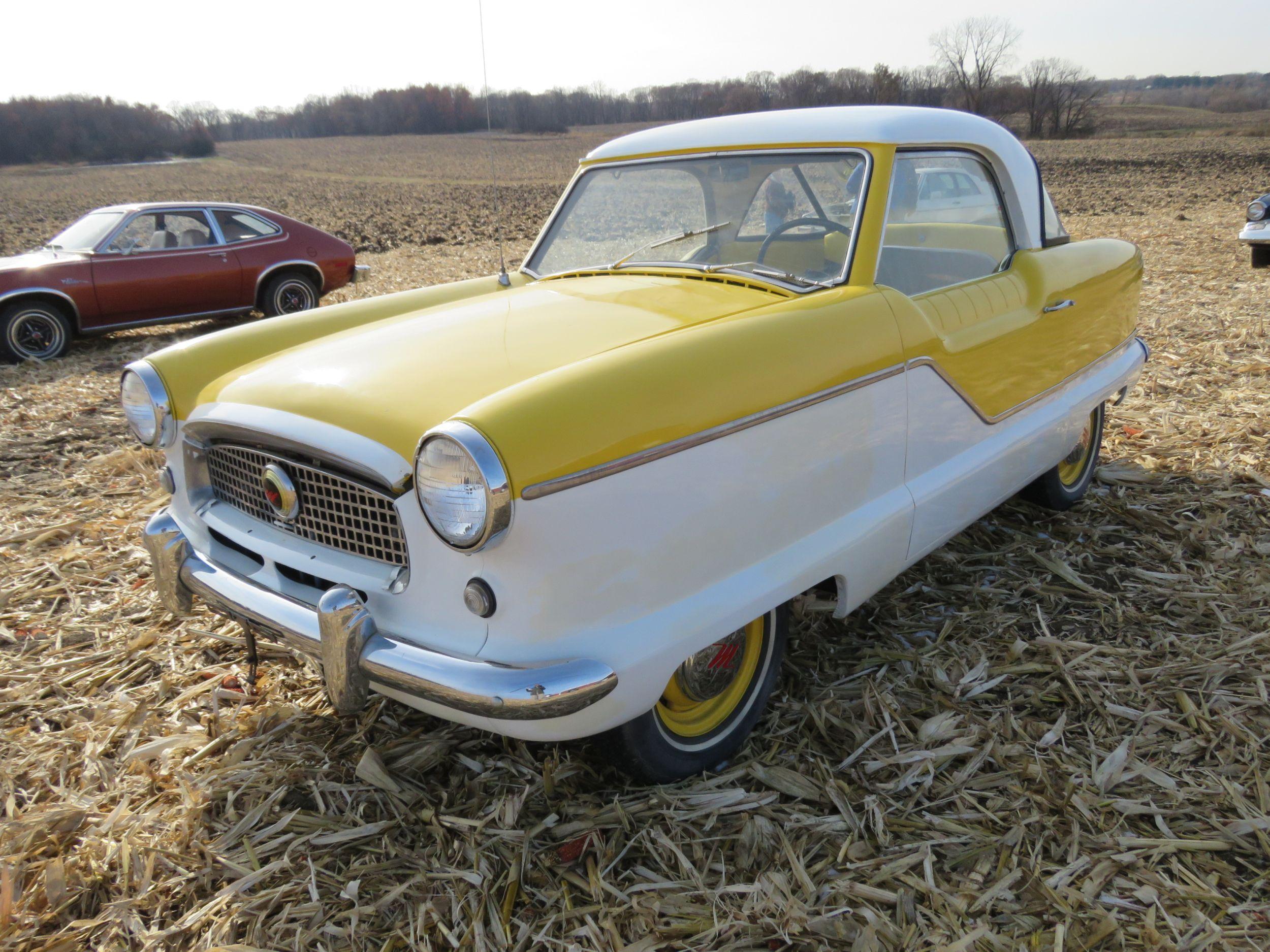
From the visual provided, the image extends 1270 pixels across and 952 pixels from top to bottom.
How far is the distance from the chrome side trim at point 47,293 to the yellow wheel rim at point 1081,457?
807 cm

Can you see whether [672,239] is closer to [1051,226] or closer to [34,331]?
[1051,226]

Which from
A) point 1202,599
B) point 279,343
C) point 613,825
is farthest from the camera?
point 1202,599

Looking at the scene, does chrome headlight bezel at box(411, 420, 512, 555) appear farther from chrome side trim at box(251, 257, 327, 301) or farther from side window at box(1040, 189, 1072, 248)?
chrome side trim at box(251, 257, 327, 301)

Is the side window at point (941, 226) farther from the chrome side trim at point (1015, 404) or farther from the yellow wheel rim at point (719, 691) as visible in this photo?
the yellow wheel rim at point (719, 691)

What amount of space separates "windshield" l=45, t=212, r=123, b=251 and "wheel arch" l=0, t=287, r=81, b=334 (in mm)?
540

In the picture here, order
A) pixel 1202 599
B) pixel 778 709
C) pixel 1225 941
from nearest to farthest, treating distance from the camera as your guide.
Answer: pixel 1225 941 → pixel 778 709 → pixel 1202 599

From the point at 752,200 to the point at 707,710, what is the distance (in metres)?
1.70

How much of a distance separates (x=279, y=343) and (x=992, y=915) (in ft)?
8.57

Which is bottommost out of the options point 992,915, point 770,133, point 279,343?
point 992,915

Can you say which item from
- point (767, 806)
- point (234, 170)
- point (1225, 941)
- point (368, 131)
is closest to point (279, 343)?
point (767, 806)

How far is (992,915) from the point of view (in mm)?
2020

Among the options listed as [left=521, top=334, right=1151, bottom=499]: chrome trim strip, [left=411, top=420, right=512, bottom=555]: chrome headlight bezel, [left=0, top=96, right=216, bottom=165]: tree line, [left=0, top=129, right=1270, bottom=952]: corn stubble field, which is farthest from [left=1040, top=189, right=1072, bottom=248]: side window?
[left=0, top=96, right=216, bottom=165]: tree line

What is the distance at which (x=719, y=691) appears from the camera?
246 centimetres

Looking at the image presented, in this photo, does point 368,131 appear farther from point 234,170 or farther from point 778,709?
point 778,709
